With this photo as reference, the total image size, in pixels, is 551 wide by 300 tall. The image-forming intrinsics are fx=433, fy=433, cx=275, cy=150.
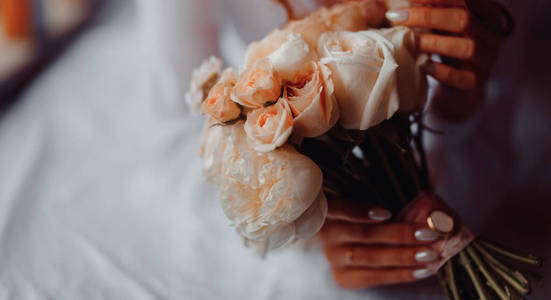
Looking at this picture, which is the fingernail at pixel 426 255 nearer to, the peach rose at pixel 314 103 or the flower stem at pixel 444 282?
the flower stem at pixel 444 282

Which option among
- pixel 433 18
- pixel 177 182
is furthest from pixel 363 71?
pixel 177 182

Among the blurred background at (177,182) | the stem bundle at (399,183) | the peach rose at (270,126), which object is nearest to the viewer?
the peach rose at (270,126)

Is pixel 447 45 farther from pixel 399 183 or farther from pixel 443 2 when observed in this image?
pixel 399 183

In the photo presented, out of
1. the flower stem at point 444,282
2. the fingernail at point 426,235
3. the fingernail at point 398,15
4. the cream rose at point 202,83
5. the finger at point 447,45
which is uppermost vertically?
the cream rose at point 202,83

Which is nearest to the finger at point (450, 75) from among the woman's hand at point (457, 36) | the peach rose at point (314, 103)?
the woman's hand at point (457, 36)

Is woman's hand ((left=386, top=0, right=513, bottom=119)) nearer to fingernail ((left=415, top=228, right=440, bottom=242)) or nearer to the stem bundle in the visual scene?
the stem bundle

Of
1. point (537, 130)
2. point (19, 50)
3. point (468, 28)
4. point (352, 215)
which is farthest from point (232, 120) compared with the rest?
point (19, 50)

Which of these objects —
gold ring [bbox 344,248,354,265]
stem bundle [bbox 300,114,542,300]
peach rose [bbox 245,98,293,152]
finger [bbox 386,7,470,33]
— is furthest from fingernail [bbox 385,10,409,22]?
gold ring [bbox 344,248,354,265]
